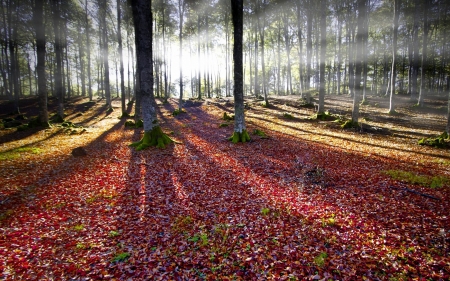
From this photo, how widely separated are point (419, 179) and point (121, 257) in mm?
8849

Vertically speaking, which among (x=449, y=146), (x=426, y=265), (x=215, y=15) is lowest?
(x=426, y=265)

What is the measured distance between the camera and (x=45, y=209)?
18.0 feet

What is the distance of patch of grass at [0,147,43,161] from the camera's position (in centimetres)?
943

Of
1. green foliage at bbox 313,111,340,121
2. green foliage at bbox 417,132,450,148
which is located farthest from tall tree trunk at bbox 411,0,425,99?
green foliage at bbox 417,132,450,148

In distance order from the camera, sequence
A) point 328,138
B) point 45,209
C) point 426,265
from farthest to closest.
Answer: point 328,138 → point 45,209 → point 426,265

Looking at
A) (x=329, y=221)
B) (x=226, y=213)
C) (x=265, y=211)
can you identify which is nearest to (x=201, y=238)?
(x=226, y=213)

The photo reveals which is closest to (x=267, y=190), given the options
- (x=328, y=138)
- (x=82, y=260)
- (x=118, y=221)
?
(x=118, y=221)

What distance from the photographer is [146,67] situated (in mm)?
11336

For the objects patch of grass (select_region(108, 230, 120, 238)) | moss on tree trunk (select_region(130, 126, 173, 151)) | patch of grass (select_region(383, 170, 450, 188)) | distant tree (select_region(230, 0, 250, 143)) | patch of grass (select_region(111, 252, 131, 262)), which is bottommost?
patch of grass (select_region(111, 252, 131, 262))

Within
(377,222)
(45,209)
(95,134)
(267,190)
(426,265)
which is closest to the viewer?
(426,265)

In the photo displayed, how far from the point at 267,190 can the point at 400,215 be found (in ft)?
10.6

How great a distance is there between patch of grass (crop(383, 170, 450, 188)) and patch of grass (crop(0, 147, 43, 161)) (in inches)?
599

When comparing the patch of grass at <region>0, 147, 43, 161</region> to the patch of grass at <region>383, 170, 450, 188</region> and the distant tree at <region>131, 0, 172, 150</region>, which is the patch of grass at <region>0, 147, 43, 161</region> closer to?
the distant tree at <region>131, 0, 172, 150</region>

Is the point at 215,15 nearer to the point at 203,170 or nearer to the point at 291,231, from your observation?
the point at 203,170
